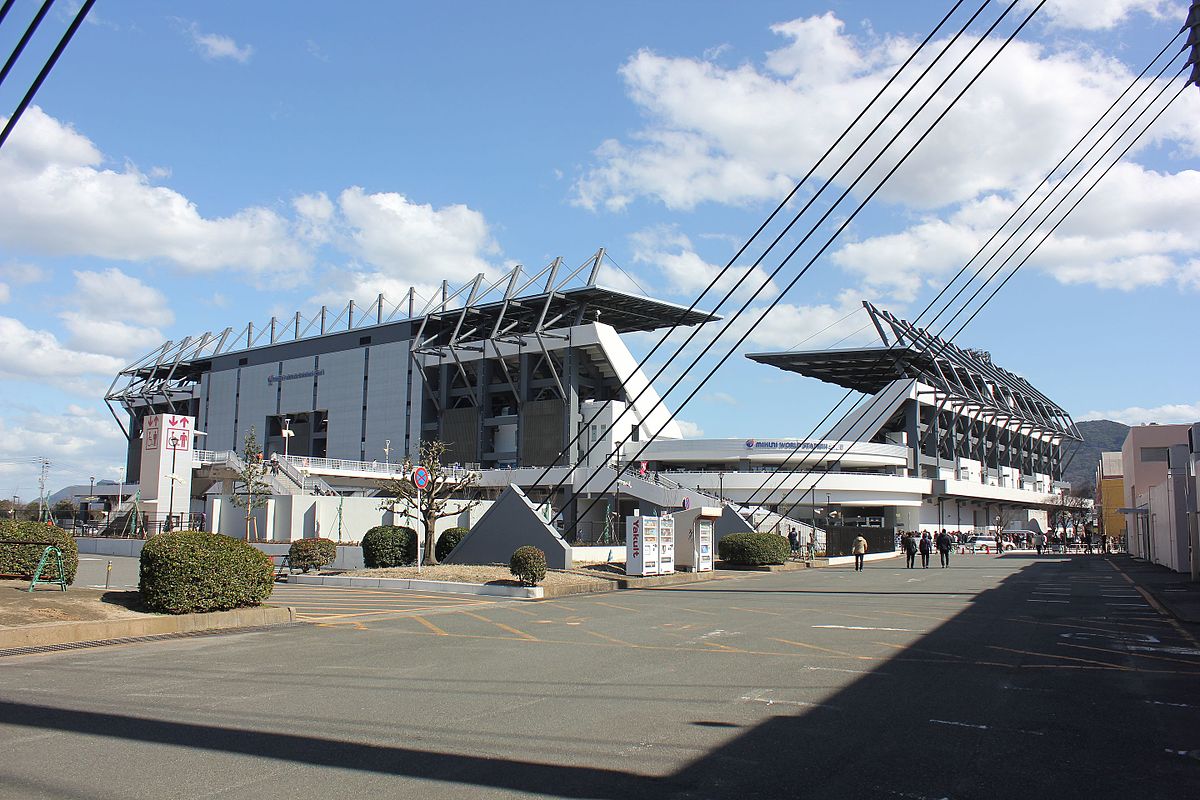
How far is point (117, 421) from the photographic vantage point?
11119 cm

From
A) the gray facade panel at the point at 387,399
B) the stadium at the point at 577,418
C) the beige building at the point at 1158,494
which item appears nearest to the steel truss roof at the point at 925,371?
the stadium at the point at 577,418

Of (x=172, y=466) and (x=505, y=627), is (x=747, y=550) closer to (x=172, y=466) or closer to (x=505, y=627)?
(x=505, y=627)

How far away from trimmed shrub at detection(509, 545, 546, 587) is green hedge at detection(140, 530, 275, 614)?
7233 millimetres

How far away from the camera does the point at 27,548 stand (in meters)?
16.8

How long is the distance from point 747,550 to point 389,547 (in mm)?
13841

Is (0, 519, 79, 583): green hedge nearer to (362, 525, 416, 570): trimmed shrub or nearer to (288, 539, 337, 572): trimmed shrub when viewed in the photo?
(288, 539, 337, 572): trimmed shrub

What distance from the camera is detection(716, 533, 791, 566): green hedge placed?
34.5 m

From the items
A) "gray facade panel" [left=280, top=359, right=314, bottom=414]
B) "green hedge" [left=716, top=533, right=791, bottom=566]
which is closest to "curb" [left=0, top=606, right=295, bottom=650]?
"green hedge" [left=716, top=533, right=791, bottom=566]

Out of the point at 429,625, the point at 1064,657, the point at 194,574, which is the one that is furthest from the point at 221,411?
the point at 1064,657

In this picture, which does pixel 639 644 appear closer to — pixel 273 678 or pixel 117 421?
pixel 273 678

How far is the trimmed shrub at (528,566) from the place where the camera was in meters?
21.3

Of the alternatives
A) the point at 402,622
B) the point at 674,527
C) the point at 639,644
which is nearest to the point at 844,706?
the point at 639,644

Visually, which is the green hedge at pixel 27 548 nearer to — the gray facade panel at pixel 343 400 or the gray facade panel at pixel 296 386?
the gray facade panel at pixel 343 400

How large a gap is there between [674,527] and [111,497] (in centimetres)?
7931
